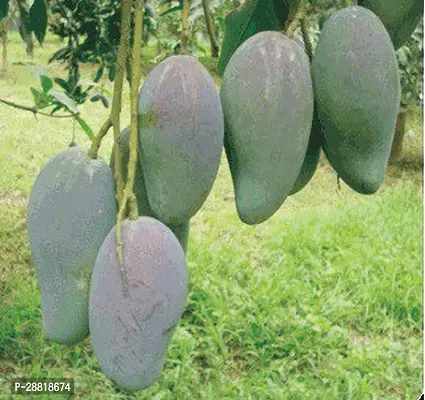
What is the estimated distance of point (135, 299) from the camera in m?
0.47

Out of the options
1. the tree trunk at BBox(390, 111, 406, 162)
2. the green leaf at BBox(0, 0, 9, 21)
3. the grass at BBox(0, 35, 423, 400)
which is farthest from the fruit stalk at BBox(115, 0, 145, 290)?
the tree trunk at BBox(390, 111, 406, 162)

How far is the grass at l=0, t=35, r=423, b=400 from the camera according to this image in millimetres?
2199

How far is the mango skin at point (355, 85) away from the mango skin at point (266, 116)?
0.01m

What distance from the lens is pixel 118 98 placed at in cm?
51

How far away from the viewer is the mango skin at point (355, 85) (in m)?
0.50

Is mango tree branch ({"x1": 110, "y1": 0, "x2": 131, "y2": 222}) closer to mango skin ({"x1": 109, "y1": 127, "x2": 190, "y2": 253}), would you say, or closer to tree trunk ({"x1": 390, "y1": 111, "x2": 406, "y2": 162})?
mango skin ({"x1": 109, "y1": 127, "x2": 190, "y2": 253})

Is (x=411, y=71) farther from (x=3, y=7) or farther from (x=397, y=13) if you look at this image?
(x=397, y=13)

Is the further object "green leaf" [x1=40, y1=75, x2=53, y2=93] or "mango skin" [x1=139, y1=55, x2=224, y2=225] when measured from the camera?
"green leaf" [x1=40, y1=75, x2=53, y2=93]

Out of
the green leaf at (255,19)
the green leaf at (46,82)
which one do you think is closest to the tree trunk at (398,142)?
the green leaf at (46,82)

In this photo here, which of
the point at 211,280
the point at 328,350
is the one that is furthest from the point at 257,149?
the point at 211,280

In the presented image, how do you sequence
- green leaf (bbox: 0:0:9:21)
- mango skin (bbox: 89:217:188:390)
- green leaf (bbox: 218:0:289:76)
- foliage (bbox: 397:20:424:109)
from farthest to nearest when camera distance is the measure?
foliage (bbox: 397:20:424:109), green leaf (bbox: 0:0:9:21), green leaf (bbox: 218:0:289:76), mango skin (bbox: 89:217:188:390)

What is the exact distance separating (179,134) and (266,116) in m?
0.05

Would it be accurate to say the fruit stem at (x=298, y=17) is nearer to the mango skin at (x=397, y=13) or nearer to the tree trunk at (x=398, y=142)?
the mango skin at (x=397, y=13)

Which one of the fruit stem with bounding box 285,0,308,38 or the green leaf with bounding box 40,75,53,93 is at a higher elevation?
the fruit stem with bounding box 285,0,308,38
